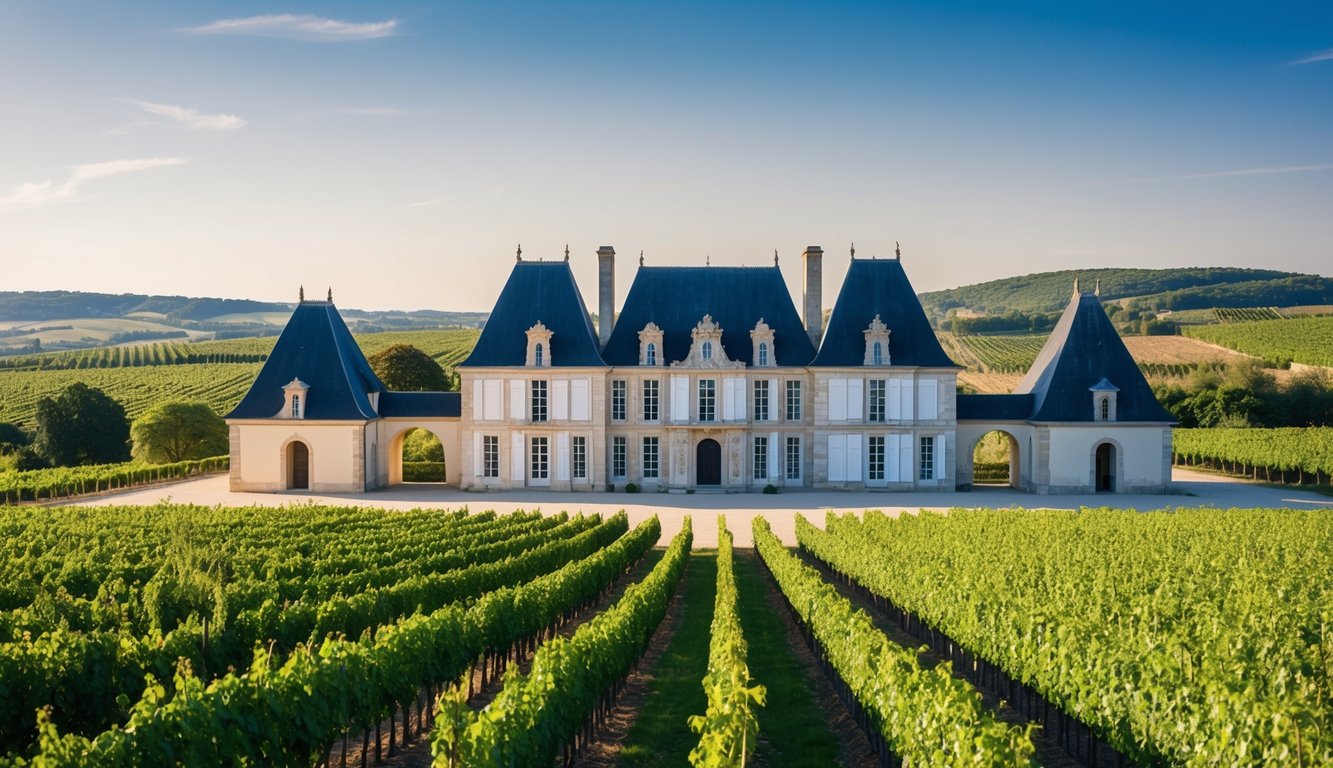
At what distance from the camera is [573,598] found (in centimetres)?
1847

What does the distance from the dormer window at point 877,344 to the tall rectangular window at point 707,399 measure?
644 centimetres

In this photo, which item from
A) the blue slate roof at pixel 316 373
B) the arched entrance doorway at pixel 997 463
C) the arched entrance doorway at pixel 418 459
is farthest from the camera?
the arched entrance doorway at pixel 418 459

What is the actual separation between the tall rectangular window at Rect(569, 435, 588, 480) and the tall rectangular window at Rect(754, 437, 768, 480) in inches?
281

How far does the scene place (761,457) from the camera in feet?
137

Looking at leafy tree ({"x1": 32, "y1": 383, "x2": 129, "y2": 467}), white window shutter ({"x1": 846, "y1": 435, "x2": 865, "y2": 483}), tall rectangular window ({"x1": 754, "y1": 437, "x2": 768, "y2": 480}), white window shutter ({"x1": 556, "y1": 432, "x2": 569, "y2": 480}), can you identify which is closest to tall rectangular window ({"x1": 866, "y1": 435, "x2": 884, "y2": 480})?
white window shutter ({"x1": 846, "y1": 435, "x2": 865, "y2": 483})

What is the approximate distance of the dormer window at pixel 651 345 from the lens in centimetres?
4122

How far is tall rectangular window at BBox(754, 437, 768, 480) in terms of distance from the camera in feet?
136

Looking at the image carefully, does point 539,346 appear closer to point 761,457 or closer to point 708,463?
point 708,463

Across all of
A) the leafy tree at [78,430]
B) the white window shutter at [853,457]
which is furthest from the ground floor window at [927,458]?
the leafy tree at [78,430]

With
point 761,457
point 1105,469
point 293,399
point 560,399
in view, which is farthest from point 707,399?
point 1105,469

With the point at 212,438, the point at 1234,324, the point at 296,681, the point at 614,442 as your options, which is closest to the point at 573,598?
the point at 296,681

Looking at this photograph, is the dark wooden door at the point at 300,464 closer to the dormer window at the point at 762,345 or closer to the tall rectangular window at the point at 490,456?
the tall rectangular window at the point at 490,456

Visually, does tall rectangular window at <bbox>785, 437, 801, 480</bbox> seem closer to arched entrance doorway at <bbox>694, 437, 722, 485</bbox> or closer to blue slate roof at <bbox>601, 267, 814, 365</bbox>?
arched entrance doorway at <bbox>694, 437, 722, 485</bbox>

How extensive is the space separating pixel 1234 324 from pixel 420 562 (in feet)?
341
